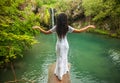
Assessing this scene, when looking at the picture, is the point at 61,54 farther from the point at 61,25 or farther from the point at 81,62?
the point at 81,62

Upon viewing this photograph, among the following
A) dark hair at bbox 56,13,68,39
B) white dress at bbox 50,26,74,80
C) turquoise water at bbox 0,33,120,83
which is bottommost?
turquoise water at bbox 0,33,120,83

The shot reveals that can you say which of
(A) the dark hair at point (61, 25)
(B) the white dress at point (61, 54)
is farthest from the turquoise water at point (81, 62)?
(A) the dark hair at point (61, 25)

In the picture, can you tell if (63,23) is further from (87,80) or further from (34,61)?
(34,61)

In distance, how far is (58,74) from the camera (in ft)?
24.6

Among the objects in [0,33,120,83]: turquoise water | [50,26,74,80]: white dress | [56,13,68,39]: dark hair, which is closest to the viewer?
[56,13,68,39]: dark hair

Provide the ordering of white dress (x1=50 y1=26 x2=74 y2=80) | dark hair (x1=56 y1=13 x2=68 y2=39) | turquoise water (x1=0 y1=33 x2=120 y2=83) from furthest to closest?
1. turquoise water (x1=0 y1=33 x2=120 y2=83)
2. white dress (x1=50 y1=26 x2=74 y2=80)
3. dark hair (x1=56 y1=13 x2=68 y2=39)

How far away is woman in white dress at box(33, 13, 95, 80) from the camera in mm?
7098

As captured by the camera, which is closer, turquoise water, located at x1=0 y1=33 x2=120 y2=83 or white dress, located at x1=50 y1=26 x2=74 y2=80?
white dress, located at x1=50 y1=26 x2=74 y2=80

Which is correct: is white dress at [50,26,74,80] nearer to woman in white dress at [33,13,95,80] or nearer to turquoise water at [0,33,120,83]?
woman in white dress at [33,13,95,80]

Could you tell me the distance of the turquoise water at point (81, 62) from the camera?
54.0 ft

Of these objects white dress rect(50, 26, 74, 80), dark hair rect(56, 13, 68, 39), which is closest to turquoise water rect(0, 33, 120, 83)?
white dress rect(50, 26, 74, 80)

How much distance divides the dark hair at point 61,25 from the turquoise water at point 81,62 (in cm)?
870

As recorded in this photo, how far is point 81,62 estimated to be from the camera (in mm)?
20359

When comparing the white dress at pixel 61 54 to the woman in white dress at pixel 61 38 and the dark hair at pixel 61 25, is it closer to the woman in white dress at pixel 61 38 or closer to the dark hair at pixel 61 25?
the woman in white dress at pixel 61 38
